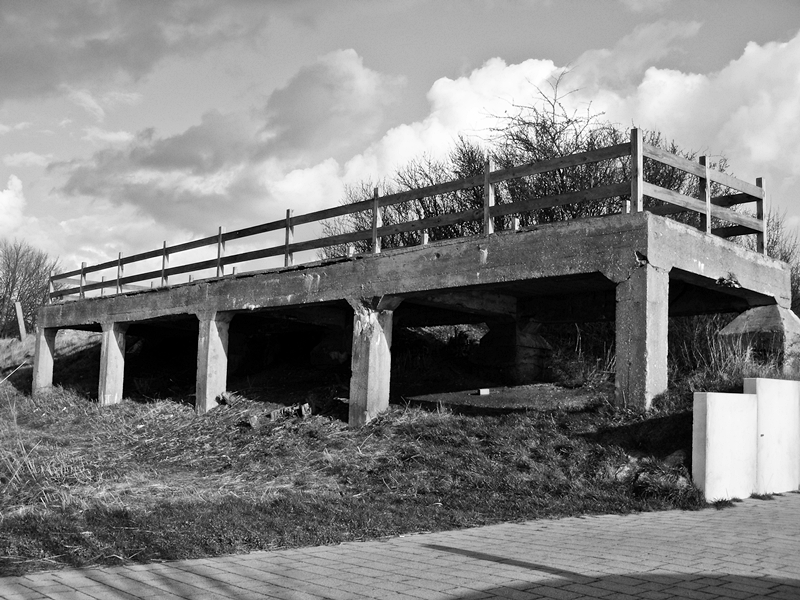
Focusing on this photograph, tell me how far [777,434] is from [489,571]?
6.08m

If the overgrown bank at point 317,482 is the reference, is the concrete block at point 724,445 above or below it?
above

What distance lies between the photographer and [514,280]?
445 inches

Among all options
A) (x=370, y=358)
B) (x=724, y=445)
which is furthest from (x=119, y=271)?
(x=724, y=445)

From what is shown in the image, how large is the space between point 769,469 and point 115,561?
298 inches

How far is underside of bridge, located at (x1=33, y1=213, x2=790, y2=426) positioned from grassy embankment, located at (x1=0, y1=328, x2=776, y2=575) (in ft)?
2.92

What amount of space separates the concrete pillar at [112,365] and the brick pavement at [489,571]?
1457 centimetres

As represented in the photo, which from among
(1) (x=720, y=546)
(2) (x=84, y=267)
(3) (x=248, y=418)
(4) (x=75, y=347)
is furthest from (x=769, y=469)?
(4) (x=75, y=347)

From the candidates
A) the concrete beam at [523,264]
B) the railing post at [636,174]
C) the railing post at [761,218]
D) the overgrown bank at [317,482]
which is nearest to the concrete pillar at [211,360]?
the concrete beam at [523,264]

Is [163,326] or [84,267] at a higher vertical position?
[84,267]

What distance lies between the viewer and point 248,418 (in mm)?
14578

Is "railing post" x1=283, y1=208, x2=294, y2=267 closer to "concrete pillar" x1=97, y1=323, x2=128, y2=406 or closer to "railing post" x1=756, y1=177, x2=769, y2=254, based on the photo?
"concrete pillar" x1=97, y1=323, x2=128, y2=406

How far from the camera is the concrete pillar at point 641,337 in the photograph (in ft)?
32.8

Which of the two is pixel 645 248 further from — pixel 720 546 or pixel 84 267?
pixel 84 267

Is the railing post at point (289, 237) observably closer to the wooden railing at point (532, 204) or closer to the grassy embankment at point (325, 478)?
the wooden railing at point (532, 204)
